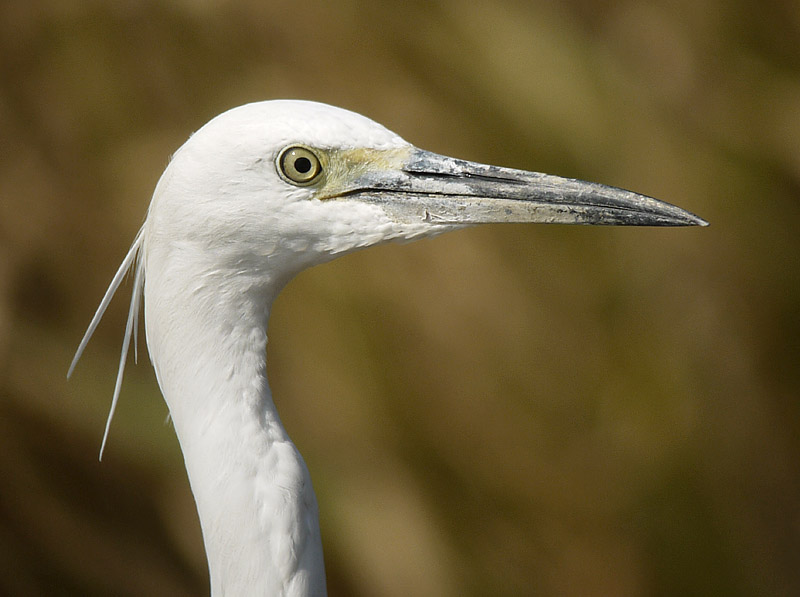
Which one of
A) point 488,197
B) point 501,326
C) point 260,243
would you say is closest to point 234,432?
point 260,243

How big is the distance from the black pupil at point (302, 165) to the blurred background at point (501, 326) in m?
1.16

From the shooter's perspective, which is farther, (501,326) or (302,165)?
(501,326)

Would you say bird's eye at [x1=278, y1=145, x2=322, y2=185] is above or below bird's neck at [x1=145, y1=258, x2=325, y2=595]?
above

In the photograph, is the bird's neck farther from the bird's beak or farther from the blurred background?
the blurred background

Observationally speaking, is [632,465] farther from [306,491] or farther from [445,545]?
[306,491]

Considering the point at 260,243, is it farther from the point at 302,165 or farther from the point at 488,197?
the point at 488,197

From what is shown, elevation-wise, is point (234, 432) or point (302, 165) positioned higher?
point (302, 165)

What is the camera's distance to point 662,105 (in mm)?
1938

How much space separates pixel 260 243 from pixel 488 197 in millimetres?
247

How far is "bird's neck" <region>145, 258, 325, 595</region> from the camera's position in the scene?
728 mm

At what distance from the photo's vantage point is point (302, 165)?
2.32ft

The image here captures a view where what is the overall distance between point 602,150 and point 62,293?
4.80ft

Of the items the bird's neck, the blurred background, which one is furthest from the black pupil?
the blurred background

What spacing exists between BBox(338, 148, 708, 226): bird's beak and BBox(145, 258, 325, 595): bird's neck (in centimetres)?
17
